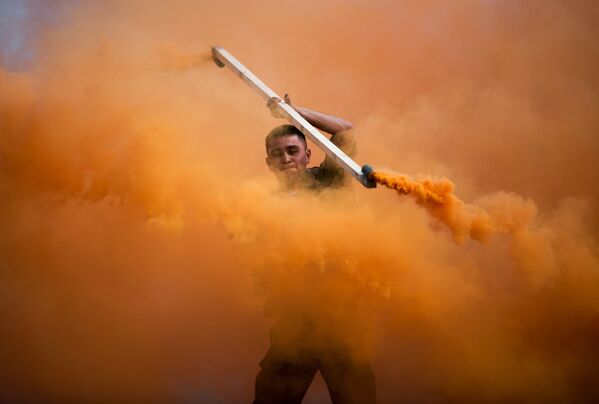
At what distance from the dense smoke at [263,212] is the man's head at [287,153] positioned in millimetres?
206

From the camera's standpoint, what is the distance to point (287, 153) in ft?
12.6

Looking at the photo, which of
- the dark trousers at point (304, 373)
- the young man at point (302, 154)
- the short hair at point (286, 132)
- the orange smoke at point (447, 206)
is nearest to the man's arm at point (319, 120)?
the young man at point (302, 154)

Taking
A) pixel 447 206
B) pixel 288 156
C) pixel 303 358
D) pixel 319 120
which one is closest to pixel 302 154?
pixel 288 156

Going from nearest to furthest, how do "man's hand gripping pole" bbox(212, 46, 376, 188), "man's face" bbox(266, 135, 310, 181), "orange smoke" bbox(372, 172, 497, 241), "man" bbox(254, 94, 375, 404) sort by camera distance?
"man's hand gripping pole" bbox(212, 46, 376, 188) < "orange smoke" bbox(372, 172, 497, 241) < "man" bbox(254, 94, 375, 404) < "man's face" bbox(266, 135, 310, 181)

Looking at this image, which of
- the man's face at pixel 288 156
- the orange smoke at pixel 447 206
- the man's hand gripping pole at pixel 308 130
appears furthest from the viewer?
the man's face at pixel 288 156

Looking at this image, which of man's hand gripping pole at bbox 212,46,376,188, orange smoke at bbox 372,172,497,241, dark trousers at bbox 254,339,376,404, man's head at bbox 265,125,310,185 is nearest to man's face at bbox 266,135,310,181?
man's head at bbox 265,125,310,185

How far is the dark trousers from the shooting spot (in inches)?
140

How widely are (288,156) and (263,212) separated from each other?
18.6 inches

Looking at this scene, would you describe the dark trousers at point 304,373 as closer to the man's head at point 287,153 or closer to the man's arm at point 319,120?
the man's head at point 287,153

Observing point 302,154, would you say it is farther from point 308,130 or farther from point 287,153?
point 308,130

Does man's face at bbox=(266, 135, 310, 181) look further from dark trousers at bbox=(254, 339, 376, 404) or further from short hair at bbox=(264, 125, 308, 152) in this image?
dark trousers at bbox=(254, 339, 376, 404)

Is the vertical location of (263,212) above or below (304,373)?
above

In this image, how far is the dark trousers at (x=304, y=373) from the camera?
356 centimetres

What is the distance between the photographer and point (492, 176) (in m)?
4.87
